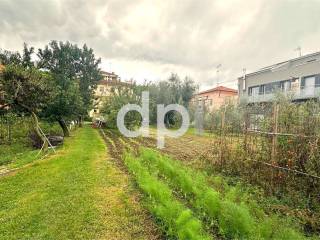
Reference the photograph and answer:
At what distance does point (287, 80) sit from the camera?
2927 cm

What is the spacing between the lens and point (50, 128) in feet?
67.7

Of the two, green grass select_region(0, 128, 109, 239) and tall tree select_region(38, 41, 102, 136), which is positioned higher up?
tall tree select_region(38, 41, 102, 136)

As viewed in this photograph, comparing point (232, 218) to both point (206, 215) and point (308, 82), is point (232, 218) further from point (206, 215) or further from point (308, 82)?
point (308, 82)

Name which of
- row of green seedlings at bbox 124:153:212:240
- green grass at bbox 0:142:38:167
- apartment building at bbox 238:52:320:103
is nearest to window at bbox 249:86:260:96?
apartment building at bbox 238:52:320:103

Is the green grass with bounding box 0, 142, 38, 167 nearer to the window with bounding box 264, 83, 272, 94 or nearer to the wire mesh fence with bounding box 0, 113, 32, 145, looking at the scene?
the wire mesh fence with bounding box 0, 113, 32, 145

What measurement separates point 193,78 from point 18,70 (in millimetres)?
28759

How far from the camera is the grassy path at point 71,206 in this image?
175 inches

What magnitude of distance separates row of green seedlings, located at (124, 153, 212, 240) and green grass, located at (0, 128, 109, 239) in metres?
1.08

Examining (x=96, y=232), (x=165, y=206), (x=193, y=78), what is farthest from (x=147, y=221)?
(x=193, y=78)

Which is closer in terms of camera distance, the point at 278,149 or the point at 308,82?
the point at 278,149

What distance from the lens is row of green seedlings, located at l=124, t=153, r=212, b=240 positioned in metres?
3.96

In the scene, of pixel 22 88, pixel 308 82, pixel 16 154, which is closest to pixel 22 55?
pixel 16 154

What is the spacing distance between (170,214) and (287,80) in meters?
28.8

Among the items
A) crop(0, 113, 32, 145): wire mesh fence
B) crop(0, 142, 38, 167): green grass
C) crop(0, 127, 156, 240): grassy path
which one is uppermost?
crop(0, 113, 32, 145): wire mesh fence
